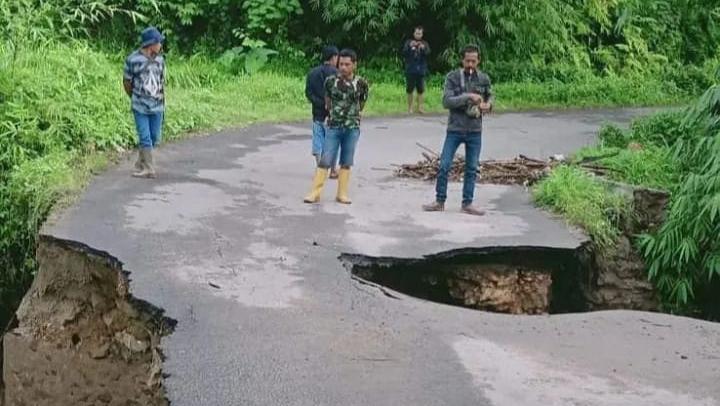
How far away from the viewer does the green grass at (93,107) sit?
10.2 m

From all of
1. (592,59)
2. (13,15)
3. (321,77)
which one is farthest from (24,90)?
(592,59)

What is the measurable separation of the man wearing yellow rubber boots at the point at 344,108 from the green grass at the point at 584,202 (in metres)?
2.19

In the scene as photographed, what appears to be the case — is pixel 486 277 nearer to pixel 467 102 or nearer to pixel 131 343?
pixel 467 102

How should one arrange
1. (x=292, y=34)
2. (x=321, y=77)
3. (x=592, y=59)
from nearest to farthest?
(x=321, y=77) → (x=292, y=34) → (x=592, y=59)

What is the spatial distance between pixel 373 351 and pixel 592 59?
19.1 meters

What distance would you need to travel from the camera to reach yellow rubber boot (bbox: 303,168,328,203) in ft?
33.5

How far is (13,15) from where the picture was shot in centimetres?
1384

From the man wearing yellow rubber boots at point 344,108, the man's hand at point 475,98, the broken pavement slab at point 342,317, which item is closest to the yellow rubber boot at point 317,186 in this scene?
the man wearing yellow rubber boots at point 344,108

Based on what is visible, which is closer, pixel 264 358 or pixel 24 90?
pixel 264 358

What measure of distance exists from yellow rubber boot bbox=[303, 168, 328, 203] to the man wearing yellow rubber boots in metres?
0.01

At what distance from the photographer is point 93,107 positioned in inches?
499

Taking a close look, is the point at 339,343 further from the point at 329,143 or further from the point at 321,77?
the point at 321,77

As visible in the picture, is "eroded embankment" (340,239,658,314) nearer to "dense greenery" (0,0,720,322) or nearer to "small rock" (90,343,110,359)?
"dense greenery" (0,0,720,322)

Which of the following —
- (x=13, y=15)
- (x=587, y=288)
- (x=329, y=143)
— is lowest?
(x=587, y=288)
